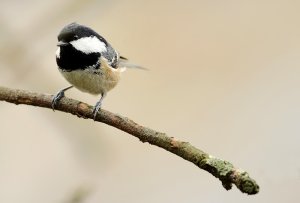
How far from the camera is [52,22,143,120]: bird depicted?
186 cm

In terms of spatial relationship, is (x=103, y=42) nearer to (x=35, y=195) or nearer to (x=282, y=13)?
(x=35, y=195)

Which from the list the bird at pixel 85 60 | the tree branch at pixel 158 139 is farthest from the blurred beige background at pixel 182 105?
the tree branch at pixel 158 139

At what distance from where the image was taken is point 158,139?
1334mm

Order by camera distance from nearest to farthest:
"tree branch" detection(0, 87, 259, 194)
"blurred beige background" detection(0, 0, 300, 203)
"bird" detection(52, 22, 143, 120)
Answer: "tree branch" detection(0, 87, 259, 194) → "bird" detection(52, 22, 143, 120) → "blurred beige background" detection(0, 0, 300, 203)

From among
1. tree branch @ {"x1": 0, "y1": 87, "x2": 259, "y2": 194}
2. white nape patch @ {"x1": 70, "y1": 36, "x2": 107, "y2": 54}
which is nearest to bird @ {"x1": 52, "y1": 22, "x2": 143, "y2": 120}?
white nape patch @ {"x1": 70, "y1": 36, "x2": 107, "y2": 54}

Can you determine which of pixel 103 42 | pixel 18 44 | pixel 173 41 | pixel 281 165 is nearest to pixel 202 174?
pixel 281 165

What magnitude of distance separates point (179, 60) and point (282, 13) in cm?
69

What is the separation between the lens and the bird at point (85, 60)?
1863mm

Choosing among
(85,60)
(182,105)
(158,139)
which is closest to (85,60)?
(85,60)

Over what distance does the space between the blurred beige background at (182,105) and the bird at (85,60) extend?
0.62 metres

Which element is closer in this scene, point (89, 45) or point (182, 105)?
point (89, 45)

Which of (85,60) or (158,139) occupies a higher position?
(158,139)

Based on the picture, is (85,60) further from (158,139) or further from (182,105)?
(182,105)

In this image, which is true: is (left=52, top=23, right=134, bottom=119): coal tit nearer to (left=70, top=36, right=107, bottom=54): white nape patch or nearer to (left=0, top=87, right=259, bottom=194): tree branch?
(left=70, top=36, right=107, bottom=54): white nape patch
